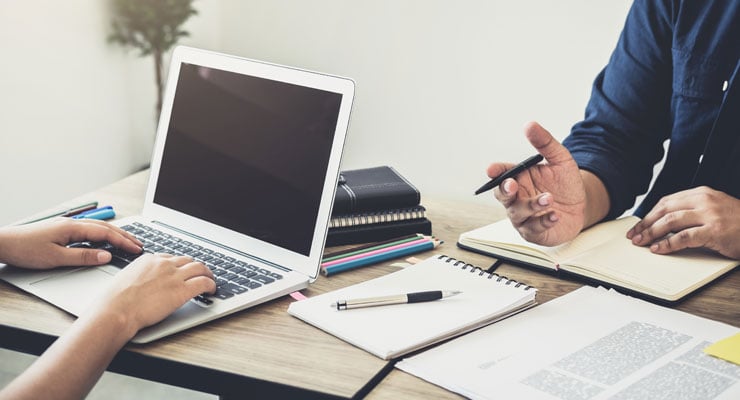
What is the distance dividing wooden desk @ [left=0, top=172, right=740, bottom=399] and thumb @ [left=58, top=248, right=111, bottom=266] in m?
0.07

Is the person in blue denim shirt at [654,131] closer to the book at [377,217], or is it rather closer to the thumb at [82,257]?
the book at [377,217]

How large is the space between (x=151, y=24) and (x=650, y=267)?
2.28m

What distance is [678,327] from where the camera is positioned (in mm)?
883

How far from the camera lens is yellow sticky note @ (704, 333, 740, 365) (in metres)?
0.81

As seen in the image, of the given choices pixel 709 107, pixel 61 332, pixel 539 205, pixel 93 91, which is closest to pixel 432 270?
pixel 539 205

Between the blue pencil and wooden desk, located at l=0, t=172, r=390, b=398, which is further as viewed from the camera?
the blue pencil

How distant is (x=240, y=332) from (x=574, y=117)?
6.79 ft

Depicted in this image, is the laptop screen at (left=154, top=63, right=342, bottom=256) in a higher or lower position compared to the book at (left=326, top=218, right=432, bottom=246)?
higher

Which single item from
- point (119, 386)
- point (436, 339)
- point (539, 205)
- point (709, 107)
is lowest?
point (119, 386)

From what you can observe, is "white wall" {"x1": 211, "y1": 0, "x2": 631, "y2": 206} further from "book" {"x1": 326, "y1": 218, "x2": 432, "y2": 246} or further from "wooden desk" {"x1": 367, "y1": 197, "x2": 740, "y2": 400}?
"book" {"x1": 326, "y1": 218, "x2": 432, "y2": 246}

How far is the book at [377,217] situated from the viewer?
3.75ft

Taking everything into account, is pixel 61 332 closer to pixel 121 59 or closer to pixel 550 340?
pixel 550 340

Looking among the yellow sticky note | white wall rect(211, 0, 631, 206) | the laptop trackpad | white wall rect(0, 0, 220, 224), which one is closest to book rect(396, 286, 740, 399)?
the yellow sticky note

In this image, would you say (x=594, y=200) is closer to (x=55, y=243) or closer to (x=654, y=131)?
(x=654, y=131)
